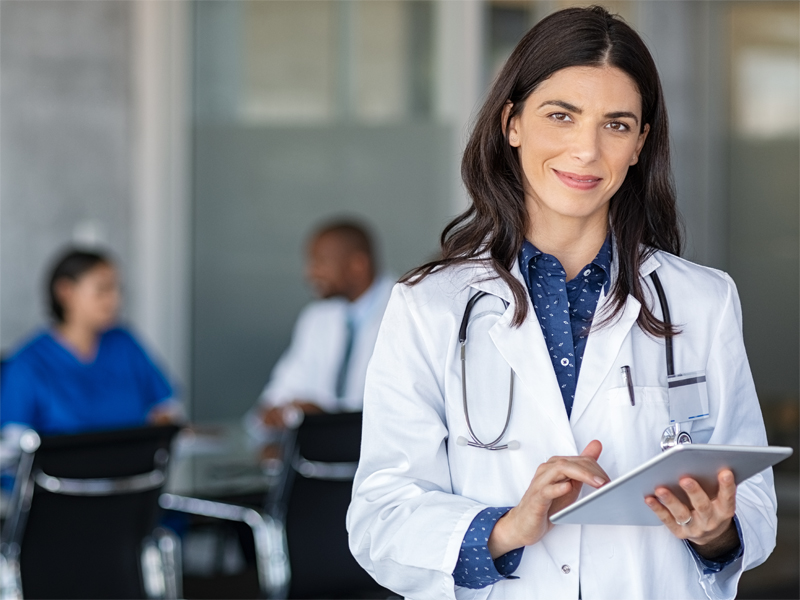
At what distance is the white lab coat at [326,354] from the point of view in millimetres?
4332

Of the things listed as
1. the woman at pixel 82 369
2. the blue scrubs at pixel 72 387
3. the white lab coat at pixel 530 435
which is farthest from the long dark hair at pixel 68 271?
the white lab coat at pixel 530 435

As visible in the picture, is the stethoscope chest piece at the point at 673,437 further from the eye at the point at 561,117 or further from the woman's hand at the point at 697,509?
the eye at the point at 561,117

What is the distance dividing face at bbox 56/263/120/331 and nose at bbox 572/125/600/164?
285 cm

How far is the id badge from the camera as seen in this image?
4.77 feet

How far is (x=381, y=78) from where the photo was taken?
596cm

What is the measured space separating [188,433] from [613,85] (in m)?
2.86

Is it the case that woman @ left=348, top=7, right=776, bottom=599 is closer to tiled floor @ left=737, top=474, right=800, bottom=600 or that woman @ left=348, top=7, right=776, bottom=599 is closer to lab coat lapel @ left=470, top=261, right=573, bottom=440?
lab coat lapel @ left=470, top=261, right=573, bottom=440

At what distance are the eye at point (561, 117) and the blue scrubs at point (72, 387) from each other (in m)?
2.56

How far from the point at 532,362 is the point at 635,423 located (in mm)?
160

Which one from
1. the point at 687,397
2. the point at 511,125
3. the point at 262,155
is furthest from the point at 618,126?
the point at 262,155

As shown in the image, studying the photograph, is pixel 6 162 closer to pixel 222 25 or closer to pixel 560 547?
pixel 222 25

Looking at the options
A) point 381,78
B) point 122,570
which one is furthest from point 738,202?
point 122,570

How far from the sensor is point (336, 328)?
4391mm

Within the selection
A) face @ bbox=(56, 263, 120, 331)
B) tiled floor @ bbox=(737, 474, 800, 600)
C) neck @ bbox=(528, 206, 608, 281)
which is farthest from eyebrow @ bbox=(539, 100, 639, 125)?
tiled floor @ bbox=(737, 474, 800, 600)
